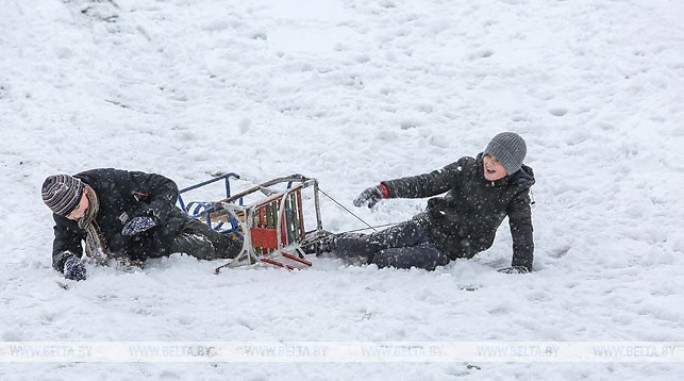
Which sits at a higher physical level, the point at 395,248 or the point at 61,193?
the point at 61,193

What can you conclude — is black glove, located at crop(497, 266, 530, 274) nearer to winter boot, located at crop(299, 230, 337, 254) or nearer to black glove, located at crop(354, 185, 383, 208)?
black glove, located at crop(354, 185, 383, 208)

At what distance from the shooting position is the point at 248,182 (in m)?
8.20

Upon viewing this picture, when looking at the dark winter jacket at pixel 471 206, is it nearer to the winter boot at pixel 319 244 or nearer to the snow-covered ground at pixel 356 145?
the snow-covered ground at pixel 356 145

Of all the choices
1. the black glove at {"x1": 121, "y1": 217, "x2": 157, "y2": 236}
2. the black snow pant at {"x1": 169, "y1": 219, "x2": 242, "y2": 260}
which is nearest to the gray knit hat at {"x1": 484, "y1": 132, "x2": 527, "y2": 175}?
the black snow pant at {"x1": 169, "y1": 219, "x2": 242, "y2": 260}

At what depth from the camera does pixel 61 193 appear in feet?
17.3

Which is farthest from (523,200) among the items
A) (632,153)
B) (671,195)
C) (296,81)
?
(296,81)

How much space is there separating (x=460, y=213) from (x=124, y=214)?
2.97m

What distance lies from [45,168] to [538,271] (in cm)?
594

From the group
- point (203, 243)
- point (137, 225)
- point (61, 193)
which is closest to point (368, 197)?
point (203, 243)

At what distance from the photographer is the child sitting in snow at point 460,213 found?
5.70 m

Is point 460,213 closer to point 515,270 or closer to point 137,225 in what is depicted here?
point 515,270

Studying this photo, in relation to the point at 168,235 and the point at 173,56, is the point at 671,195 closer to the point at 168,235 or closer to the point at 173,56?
the point at 168,235

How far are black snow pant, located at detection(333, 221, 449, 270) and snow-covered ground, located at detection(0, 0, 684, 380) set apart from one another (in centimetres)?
12

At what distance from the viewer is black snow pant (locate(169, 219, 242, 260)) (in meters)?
6.11
